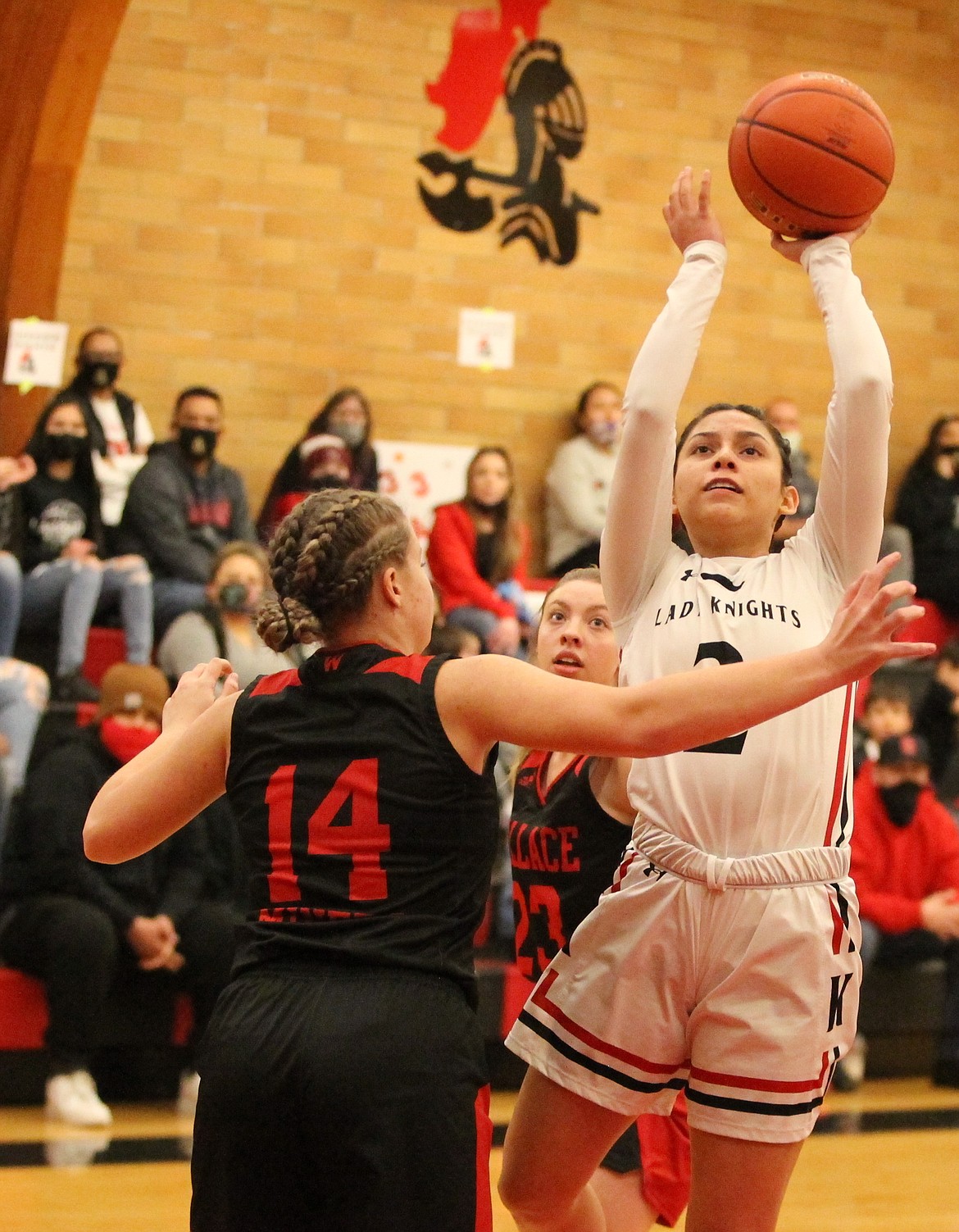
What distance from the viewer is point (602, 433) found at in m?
8.50

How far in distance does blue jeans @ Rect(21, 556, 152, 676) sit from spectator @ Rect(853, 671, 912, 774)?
3.04 meters

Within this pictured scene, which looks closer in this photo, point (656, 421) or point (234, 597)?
point (656, 421)

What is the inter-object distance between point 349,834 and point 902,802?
458 cm

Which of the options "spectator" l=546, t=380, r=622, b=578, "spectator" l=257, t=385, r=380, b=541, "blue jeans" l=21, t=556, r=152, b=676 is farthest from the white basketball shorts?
"spectator" l=546, t=380, r=622, b=578

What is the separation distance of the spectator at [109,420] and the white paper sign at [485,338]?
2045mm

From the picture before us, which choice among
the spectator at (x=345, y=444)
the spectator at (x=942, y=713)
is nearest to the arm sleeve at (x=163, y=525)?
the spectator at (x=345, y=444)

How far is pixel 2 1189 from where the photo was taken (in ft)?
13.5

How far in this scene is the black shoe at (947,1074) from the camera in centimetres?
613

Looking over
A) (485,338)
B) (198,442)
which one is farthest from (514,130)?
(198,442)

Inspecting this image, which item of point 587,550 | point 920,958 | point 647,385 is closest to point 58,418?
point 587,550

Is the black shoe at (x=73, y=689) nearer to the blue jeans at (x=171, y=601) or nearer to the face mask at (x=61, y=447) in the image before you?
the blue jeans at (x=171, y=601)

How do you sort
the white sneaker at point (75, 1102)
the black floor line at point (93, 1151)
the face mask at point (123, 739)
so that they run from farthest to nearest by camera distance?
the face mask at point (123, 739)
the white sneaker at point (75, 1102)
the black floor line at point (93, 1151)

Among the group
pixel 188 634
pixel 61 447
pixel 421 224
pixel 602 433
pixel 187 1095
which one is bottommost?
pixel 187 1095

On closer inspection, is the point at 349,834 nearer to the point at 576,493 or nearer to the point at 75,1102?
the point at 75,1102
